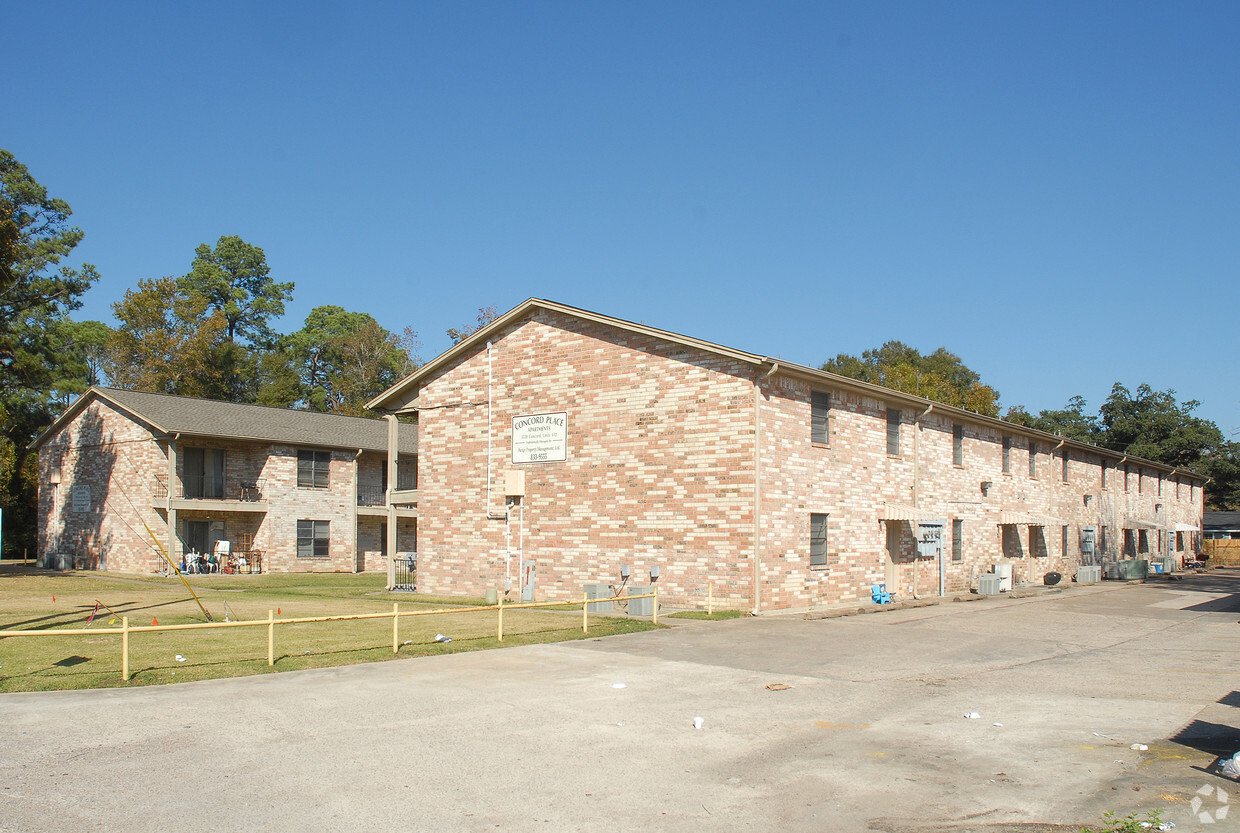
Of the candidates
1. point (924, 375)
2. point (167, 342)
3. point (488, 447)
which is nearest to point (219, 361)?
point (167, 342)

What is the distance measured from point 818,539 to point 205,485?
1075 inches

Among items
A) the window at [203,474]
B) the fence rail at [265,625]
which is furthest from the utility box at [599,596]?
the window at [203,474]

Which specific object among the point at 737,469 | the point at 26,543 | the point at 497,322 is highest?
the point at 497,322

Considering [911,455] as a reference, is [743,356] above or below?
above

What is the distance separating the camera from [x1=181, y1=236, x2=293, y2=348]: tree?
6981 centimetres

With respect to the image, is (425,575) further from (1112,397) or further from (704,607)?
(1112,397)

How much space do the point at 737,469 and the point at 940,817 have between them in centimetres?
1443

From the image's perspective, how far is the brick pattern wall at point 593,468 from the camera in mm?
21250

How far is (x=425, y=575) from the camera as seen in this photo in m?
27.2

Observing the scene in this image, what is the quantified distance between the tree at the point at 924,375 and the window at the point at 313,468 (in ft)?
125

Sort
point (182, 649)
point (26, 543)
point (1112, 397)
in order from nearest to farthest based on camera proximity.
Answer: point (182, 649) < point (26, 543) < point (1112, 397)

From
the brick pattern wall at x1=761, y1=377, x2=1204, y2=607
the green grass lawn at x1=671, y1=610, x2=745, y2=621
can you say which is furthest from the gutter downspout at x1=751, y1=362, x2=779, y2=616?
the green grass lawn at x1=671, y1=610, x2=745, y2=621

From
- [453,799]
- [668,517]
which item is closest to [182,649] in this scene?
[453,799]

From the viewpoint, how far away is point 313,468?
4091 cm
